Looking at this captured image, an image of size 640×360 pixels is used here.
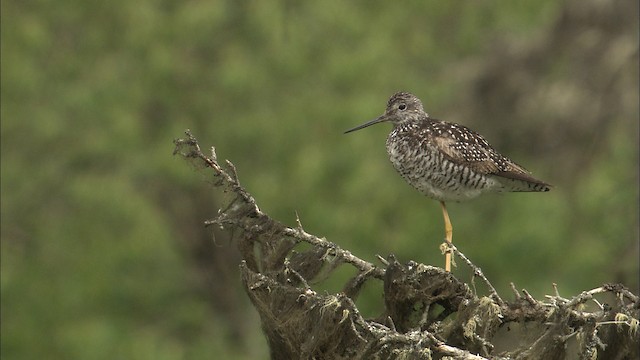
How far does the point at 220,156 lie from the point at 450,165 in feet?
50.3

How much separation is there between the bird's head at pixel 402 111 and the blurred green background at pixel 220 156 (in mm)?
10750

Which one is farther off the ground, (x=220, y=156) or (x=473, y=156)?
(x=220, y=156)

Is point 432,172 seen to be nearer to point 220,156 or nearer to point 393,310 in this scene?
point 393,310

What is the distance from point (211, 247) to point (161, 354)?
15.4 feet

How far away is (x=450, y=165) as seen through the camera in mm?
9703

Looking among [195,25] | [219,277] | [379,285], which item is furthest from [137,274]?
[379,285]

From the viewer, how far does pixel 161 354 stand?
22.7 m

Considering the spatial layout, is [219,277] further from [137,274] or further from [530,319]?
[530,319]

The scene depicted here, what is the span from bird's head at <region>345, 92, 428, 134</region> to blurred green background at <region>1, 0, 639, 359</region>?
423 inches

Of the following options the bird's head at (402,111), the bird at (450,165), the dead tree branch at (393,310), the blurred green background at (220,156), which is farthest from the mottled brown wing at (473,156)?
the blurred green background at (220,156)

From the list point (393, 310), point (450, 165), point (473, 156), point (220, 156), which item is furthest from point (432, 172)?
point (220, 156)

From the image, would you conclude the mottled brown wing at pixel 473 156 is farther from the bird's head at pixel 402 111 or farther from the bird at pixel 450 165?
the bird's head at pixel 402 111

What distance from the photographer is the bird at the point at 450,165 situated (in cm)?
962

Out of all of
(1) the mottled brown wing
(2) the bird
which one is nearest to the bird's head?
(2) the bird
